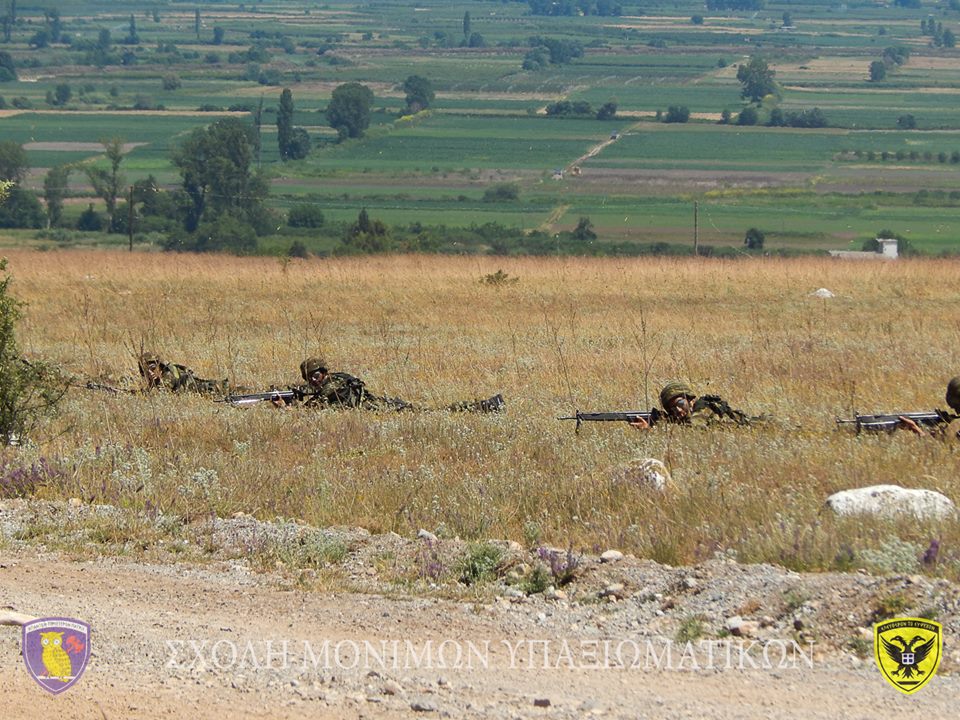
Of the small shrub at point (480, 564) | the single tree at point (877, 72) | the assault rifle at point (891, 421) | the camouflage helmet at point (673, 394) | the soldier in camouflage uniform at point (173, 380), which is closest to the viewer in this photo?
the small shrub at point (480, 564)

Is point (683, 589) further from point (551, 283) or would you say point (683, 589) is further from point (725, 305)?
point (551, 283)

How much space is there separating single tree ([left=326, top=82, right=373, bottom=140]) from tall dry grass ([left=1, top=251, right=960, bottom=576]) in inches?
3290

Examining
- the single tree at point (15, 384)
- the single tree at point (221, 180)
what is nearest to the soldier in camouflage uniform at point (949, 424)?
the single tree at point (15, 384)

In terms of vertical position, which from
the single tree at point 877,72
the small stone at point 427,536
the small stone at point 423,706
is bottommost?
the small stone at point 427,536

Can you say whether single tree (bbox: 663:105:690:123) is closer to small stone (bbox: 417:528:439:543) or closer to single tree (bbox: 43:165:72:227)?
single tree (bbox: 43:165:72:227)

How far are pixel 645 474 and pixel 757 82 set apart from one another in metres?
138

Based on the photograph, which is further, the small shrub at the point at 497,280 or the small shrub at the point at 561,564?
the small shrub at the point at 497,280

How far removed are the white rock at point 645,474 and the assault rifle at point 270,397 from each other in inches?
152

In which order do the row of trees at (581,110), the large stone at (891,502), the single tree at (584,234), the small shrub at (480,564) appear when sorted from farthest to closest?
1. the row of trees at (581,110)
2. the single tree at (584,234)
3. the large stone at (891,502)
4. the small shrub at (480,564)

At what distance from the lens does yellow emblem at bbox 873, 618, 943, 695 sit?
17.3 ft

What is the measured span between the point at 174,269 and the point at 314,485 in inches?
710

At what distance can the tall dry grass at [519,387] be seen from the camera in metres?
7.71

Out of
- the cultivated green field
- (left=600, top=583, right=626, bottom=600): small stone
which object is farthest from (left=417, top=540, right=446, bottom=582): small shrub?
the cultivated green field

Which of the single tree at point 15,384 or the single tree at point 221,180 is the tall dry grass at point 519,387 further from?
the single tree at point 221,180
